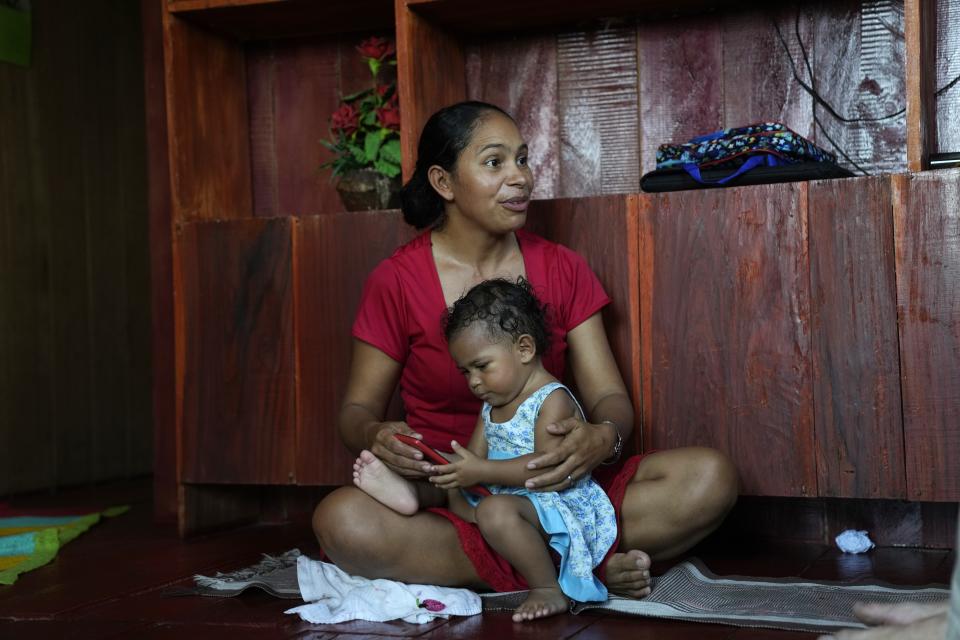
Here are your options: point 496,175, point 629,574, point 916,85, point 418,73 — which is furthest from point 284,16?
A: point 629,574

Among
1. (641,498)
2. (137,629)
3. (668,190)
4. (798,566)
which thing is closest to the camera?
(137,629)

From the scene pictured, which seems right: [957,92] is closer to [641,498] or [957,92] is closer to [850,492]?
[850,492]

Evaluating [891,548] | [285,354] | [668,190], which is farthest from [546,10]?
[891,548]

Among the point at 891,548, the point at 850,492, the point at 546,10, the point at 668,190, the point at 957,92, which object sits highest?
the point at 546,10

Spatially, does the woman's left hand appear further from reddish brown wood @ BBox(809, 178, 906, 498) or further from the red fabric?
reddish brown wood @ BBox(809, 178, 906, 498)

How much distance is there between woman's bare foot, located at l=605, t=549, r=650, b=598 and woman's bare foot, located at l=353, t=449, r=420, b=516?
41cm

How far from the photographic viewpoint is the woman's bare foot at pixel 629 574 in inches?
82.0

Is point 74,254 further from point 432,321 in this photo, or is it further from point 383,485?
point 383,485

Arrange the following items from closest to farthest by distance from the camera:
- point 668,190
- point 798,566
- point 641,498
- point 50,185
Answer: point 641,498 < point 798,566 < point 668,190 < point 50,185

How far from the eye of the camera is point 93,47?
15.7 feet

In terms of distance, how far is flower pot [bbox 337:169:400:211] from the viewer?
3025 mm

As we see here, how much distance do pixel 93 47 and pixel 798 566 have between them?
378 centimetres

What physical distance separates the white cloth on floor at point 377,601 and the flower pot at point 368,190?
1.19 m

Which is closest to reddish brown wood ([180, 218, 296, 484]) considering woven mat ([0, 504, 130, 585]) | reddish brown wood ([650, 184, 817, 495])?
woven mat ([0, 504, 130, 585])
